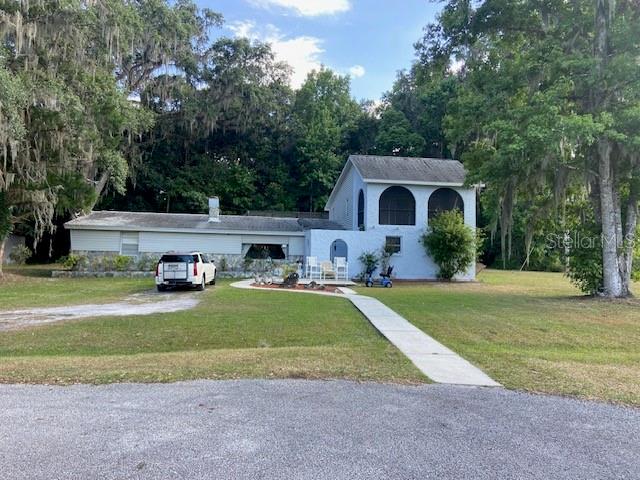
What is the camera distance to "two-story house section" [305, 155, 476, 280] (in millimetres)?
22328

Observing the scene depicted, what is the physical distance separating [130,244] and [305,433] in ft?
71.2

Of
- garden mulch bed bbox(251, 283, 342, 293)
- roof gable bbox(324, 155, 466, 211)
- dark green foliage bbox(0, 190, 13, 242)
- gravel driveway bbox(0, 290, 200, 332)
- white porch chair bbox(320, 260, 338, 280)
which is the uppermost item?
roof gable bbox(324, 155, 466, 211)

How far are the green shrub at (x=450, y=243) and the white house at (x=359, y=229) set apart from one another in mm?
685

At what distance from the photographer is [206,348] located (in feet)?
24.2

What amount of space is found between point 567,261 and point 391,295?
603 centimetres

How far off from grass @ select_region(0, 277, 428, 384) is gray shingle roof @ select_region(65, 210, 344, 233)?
35.2ft

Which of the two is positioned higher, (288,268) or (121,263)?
(121,263)

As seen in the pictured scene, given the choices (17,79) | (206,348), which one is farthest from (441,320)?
(17,79)

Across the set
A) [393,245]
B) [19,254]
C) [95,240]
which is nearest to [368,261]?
[393,245]

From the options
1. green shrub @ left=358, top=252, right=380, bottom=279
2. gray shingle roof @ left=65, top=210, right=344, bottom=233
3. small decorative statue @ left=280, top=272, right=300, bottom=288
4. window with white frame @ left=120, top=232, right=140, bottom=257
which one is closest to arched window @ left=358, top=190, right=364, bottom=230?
green shrub @ left=358, top=252, right=380, bottom=279

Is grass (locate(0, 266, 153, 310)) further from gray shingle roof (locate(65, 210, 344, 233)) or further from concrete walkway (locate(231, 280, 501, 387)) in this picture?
concrete walkway (locate(231, 280, 501, 387))

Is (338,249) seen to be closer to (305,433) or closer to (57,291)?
(57,291)

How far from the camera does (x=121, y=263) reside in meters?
22.2

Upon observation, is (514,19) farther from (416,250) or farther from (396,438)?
(396,438)
